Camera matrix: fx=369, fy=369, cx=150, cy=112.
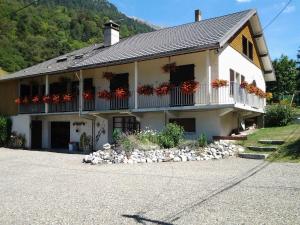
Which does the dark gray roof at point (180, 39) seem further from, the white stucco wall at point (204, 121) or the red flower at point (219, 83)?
the white stucco wall at point (204, 121)

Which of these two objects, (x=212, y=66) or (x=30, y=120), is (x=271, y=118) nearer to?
(x=212, y=66)

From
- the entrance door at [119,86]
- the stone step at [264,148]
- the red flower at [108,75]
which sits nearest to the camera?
the stone step at [264,148]

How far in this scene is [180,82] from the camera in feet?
59.3

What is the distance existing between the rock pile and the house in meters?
2.09

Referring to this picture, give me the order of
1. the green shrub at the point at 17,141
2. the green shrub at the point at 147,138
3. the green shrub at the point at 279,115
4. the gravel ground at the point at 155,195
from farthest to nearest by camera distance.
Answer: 1. the green shrub at the point at 17,141
2. the green shrub at the point at 279,115
3. the green shrub at the point at 147,138
4. the gravel ground at the point at 155,195

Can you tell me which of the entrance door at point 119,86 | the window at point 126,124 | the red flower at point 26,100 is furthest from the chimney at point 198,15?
A: the red flower at point 26,100

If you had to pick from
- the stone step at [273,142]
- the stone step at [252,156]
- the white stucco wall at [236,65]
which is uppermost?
the white stucco wall at [236,65]

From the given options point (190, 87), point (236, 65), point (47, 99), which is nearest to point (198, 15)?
point (236, 65)

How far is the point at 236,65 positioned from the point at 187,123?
174 inches

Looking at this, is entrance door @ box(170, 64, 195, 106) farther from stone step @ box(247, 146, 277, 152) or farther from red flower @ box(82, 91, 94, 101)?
red flower @ box(82, 91, 94, 101)

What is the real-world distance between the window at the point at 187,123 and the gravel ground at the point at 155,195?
5.28 m

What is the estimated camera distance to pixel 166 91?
55.7ft

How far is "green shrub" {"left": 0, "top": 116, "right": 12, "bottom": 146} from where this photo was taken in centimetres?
2466

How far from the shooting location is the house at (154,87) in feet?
55.3
